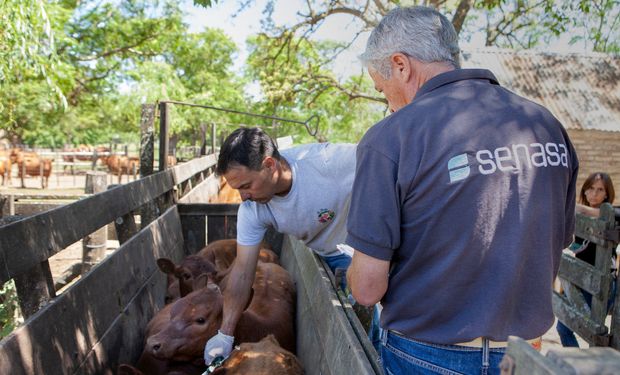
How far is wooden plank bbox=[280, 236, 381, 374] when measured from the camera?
2229mm

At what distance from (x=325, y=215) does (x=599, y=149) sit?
712 inches

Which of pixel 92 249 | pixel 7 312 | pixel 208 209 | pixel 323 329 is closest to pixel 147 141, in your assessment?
pixel 208 209

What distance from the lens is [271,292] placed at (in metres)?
4.62

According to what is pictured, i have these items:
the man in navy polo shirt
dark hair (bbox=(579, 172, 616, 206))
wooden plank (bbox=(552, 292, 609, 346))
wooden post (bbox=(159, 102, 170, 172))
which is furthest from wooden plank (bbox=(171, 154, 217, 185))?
the man in navy polo shirt

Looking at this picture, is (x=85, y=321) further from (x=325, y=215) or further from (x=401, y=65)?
(x=401, y=65)

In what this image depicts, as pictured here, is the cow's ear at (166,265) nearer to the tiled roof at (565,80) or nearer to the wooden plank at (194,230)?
the wooden plank at (194,230)

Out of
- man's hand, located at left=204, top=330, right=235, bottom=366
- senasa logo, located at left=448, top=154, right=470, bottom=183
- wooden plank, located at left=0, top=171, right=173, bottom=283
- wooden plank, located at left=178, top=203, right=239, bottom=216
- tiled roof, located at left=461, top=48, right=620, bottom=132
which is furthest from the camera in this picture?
tiled roof, located at left=461, top=48, right=620, bottom=132

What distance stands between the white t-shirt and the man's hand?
0.61 meters

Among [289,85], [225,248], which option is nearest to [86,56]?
[289,85]

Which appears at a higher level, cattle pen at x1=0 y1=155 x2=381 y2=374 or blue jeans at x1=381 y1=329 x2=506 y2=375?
blue jeans at x1=381 y1=329 x2=506 y2=375

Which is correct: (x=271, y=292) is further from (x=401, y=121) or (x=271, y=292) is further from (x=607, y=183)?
(x=607, y=183)

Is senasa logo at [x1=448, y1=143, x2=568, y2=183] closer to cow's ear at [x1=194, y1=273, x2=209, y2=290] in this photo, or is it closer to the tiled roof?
cow's ear at [x1=194, y1=273, x2=209, y2=290]

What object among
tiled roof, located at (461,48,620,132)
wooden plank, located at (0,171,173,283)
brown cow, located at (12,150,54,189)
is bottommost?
brown cow, located at (12,150,54,189)

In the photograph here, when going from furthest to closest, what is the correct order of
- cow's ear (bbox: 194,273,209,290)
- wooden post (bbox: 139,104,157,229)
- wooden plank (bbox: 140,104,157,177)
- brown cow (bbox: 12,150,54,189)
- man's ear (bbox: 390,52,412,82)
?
brown cow (bbox: 12,150,54,189)
wooden plank (bbox: 140,104,157,177)
wooden post (bbox: 139,104,157,229)
cow's ear (bbox: 194,273,209,290)
man's ear (bbox: 390,52,412,82)
